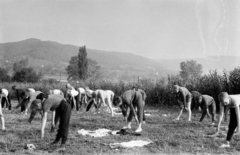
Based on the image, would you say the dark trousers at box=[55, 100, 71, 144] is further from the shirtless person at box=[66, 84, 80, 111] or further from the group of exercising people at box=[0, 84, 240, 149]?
the shirtless person at box=[66, 84, 80, 111]

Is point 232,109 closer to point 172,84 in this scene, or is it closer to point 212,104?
point 212,104

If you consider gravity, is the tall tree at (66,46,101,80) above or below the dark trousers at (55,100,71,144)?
above

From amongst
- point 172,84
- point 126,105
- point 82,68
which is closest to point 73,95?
point 126,105

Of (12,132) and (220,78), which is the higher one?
(220,78)

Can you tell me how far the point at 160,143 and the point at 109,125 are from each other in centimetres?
456

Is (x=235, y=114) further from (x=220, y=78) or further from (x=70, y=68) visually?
(x=70, y=68)

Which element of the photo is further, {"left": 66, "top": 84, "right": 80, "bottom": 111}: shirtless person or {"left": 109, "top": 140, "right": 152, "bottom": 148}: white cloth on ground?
{"left": 66, "top": 84, "right": 80, "bottom": 111}: shirtless person

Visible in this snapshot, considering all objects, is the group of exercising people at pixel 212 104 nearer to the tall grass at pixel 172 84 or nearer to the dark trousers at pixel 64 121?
the dark trousers at pixel 64 121

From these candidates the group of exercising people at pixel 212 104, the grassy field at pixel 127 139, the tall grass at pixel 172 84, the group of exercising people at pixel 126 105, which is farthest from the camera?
the tall grass at pixel 172 84

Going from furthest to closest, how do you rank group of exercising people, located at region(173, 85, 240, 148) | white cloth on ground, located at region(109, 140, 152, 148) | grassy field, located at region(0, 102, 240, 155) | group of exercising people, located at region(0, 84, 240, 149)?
white cloth on ground, located at region(109, 140, 152, 148)
group of exercising people, located at region(173, 85, 240, 148)
group of exercising people, located at region(0, 84, 240, 149)
grassy field, located at region(0, 102, 240, 155)

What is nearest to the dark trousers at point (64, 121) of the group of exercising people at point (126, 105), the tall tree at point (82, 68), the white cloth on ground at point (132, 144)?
the group of exercising people at point (126, 105)

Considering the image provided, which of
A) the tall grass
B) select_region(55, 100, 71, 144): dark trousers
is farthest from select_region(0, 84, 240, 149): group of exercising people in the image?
the tall grass

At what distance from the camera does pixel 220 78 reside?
Answer: 91.2 feet

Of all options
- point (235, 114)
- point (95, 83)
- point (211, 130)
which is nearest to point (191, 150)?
point (235, 114)
